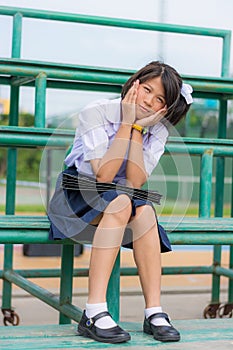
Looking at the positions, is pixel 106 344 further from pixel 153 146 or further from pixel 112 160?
pixel 153 146

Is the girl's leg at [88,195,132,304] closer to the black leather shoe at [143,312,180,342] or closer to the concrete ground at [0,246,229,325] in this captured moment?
the black leather shoe at [143,312,180,342]

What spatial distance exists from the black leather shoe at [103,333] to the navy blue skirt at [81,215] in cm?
28

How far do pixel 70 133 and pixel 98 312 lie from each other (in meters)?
1.05

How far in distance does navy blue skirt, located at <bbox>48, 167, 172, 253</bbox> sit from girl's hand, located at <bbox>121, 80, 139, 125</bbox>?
294 millimetres

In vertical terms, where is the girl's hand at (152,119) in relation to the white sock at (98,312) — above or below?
above

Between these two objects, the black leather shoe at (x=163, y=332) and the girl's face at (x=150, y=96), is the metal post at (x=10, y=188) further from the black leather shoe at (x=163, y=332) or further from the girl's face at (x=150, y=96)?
the black leather shoe at (x=163, y=332)

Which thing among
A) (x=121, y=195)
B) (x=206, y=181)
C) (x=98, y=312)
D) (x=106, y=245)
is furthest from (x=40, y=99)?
(x=98, y=312)

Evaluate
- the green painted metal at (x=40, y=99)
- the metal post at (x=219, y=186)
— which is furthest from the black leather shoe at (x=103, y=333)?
the metal post at (x=219, y=186)

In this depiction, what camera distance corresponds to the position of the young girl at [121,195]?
246 centimetres

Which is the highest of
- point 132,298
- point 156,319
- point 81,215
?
point 81,215

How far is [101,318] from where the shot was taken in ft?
8.04

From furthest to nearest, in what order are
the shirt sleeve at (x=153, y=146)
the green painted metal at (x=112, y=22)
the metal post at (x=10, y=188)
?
the metal post at (x=10, y=188)
the green painted metal at (x=112, y=22)
the shirt sleeve at (x=153, y=146)

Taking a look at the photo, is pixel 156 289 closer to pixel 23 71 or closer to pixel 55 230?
pixel 55 230

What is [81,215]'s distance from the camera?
259cm
